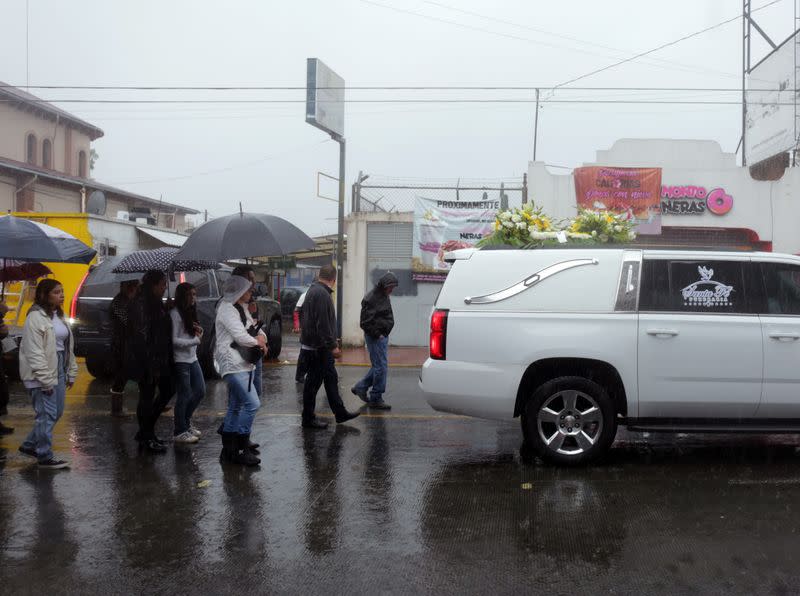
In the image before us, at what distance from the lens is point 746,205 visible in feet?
62.5

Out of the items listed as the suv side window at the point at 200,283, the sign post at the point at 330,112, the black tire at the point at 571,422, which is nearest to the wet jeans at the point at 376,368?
the black tire at the point at 571,422

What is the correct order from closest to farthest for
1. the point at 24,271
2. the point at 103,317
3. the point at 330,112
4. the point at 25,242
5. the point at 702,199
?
1. the point at 25,242
2. the point at 24,271
3. the point at 103,317
4. the point at 330,112
5. the point at 702,199

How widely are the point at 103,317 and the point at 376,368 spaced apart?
4.34m

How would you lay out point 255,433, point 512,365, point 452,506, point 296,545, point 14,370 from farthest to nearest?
1. point 14,370
2. point 255,433
3. point 512,365
4. point 452,506
5. point 296,545

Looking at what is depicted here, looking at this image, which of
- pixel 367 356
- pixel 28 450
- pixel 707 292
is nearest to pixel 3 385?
pixel 28 450

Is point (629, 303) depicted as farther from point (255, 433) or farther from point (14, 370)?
point (14, 370)

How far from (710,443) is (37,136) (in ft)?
121

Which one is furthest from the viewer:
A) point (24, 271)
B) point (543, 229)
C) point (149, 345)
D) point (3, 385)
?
point (24, 271)

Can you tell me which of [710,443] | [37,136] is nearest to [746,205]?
[710,443]

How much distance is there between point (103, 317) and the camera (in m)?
11.6

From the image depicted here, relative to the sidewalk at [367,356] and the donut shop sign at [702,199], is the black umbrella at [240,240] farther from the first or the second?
the donut shop sign at [702,199]

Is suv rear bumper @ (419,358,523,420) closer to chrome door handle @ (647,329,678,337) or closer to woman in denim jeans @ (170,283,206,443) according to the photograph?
chrome door handle @ (647,329,678,337)

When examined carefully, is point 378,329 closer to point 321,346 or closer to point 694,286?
point 321,346

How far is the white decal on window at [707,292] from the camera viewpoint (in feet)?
22.2
